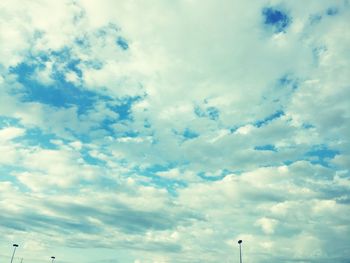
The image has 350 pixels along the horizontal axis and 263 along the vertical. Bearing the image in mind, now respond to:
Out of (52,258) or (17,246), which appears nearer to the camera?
(17,246)

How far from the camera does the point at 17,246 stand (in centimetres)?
16250

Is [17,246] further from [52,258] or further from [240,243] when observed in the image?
[240,243]

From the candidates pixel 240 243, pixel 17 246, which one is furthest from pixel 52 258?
pixel 240 243

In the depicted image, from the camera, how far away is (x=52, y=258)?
634ft

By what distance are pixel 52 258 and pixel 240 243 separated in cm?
12964

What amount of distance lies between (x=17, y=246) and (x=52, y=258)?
3585 centimetres

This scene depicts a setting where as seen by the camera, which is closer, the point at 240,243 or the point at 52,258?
the point at 240,243

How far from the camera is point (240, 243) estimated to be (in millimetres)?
109875

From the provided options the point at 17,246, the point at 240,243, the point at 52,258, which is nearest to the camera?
the point at 240,243

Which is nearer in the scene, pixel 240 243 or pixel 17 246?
pixel 240 243

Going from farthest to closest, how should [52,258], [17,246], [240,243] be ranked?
[52,258]
[17,246]
[240,243]
